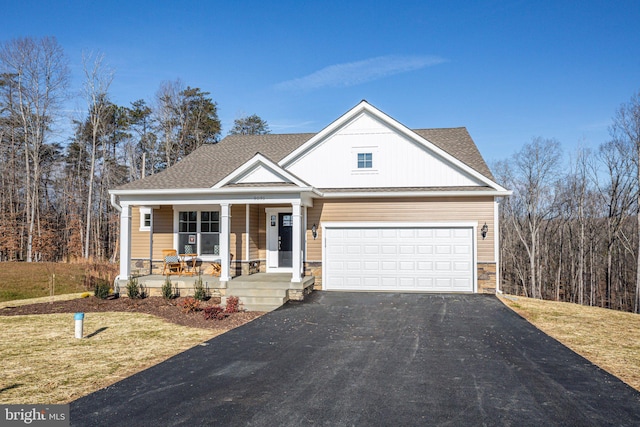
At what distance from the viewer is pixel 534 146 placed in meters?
31.4

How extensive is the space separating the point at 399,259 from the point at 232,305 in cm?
568

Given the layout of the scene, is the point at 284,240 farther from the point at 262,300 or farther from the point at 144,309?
the point at 144,309

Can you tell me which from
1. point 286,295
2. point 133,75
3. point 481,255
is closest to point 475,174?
point 481,255

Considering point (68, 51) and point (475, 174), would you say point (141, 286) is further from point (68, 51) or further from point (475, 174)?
point (68, 51)

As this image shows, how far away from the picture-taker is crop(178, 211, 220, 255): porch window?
14.6m

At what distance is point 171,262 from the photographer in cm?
1395

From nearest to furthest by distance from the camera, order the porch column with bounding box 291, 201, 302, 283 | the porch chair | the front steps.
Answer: the front steps → the porch column with bounding box 291, 201, 302, 283 → the porch chair

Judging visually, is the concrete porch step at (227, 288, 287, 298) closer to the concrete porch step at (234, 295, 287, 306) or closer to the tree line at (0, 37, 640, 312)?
the concrete porch step at (234, 295, 287, 306)

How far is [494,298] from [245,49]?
14.2m

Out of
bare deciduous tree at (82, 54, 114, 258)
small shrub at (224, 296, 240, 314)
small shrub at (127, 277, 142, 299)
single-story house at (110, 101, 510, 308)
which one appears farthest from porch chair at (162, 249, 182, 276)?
bare deciduous tree at (82, 54, 114, 258)

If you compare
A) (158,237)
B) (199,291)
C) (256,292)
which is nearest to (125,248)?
(158,237)

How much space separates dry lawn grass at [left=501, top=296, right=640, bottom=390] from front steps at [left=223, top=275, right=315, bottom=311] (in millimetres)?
5956

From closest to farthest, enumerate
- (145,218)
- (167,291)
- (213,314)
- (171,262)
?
1. (213,314)
2. (167,291)
3. (171,262)
4. (145,218)

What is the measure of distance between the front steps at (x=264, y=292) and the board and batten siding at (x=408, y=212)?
2232mm
